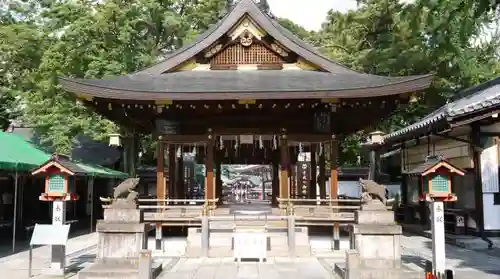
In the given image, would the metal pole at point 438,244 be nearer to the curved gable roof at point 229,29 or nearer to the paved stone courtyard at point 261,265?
the paved stone courtyard at point 261,265

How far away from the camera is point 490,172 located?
48.7 feet

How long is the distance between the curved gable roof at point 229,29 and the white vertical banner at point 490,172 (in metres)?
5.12

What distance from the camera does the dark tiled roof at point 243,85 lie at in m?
13.7

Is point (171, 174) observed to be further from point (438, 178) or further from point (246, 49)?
point (438, 178)

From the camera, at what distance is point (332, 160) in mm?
15234

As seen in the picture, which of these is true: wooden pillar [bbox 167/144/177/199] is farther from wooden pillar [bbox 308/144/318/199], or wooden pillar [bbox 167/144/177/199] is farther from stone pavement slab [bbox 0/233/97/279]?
wooden pillar [bbox 308/144/318/199]

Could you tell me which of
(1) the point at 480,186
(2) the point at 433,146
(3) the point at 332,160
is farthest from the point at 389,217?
(2) the point at 433,146

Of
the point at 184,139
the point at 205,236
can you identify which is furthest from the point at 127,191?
the point at 184,139

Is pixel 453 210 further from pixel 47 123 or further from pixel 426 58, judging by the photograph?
pixel 47 123

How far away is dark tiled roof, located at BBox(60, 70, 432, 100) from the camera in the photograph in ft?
45.0

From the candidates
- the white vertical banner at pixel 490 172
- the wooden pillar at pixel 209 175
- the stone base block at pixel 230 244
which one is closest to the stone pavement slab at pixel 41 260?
the stone base block at pixel 230 244

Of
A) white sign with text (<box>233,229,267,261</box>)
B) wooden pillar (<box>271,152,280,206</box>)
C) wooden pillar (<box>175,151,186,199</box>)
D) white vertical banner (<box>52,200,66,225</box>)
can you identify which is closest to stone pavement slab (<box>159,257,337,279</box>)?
white sign with text (<box>233,229,267,261</box>)

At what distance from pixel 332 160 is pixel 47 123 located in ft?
41.8

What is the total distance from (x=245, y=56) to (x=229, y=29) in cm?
125
